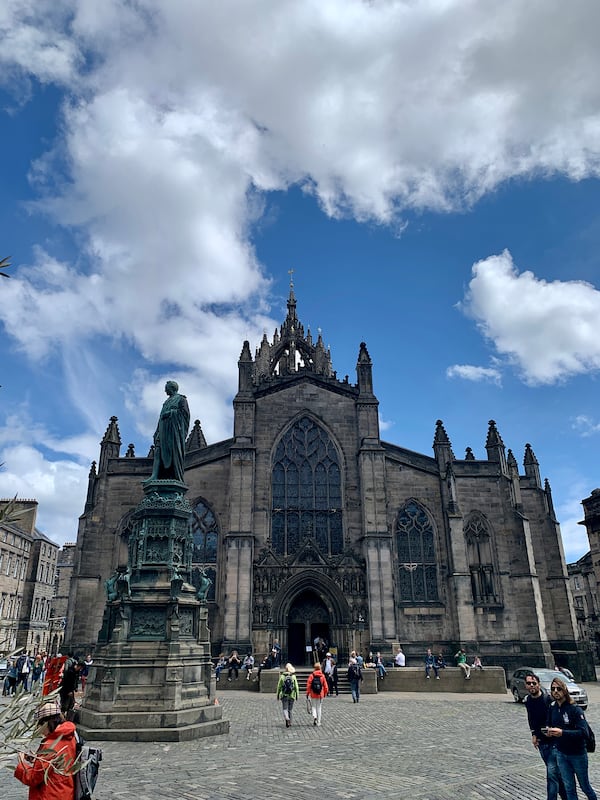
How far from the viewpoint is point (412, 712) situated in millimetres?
16922

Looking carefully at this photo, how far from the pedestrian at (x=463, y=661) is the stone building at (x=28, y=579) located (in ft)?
117

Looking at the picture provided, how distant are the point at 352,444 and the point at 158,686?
805 inches

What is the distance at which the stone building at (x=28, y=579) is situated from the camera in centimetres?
4862

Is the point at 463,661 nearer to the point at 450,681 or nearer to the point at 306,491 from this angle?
the point at 450,681

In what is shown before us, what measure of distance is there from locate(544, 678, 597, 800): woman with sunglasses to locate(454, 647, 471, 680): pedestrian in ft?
59.6

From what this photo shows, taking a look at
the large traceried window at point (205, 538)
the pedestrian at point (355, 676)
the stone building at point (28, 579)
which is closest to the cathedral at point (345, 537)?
the large traceried window at point (205, 538)

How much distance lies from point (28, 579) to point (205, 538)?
106 feet

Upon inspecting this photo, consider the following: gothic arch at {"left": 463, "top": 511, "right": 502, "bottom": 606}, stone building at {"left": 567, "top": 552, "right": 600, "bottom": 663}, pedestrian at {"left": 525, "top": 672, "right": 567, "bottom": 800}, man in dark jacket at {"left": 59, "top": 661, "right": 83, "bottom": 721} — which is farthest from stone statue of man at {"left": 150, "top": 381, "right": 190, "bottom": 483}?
stone building at {"left": 567, "top": 552, "right": 600, "bottom": 663}

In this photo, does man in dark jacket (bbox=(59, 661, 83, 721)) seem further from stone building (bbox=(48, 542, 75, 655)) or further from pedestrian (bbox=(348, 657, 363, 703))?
stone building (bbox=(48, 542, 75, 655))

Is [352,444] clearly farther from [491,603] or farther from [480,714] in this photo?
[480,714]

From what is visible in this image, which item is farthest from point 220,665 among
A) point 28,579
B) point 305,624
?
point 28,579

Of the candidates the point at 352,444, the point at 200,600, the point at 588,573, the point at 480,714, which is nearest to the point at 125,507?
the point at 352,444

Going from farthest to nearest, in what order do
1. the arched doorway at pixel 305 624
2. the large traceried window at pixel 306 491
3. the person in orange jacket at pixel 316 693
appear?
the large traceried window at pixel 306 491
the arched doorway at pixel 305 624
the person in orange jacket at pixel 316 693

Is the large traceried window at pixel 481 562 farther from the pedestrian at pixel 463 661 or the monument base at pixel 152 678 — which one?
the monument base at pixel 152 678
